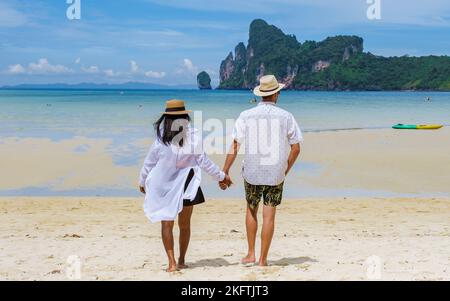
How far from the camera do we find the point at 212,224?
33.0 feet

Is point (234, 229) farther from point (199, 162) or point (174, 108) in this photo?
point (174, 108)

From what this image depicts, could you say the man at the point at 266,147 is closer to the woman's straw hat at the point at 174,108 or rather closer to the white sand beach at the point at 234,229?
the woman's straw hat at the point at 174,108

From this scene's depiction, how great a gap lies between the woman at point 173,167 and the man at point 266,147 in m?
0.34

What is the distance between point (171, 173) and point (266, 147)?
988 millimetres

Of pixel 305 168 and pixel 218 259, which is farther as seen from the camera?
pixel 305 168

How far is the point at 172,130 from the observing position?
5.96m

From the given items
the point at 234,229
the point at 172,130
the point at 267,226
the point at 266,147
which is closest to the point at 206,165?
the point at 172,130

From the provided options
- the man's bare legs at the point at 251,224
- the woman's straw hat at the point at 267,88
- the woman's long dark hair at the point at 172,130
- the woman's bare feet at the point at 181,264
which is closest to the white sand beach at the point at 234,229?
the woman's bare feet at the point at 181,264

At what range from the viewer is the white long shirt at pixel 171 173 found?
5.98 metres

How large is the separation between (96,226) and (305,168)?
8.69m

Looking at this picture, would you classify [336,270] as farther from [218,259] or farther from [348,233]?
[348,233]

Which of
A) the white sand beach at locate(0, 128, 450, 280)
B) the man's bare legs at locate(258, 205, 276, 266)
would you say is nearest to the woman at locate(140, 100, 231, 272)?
the man's bare legs at locate(258, 205, 276, 266)
